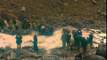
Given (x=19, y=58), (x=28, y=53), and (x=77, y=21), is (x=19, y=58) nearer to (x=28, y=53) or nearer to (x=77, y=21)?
(x=28, y=53)

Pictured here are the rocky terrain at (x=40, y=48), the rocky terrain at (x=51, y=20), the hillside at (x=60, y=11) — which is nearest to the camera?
the rocky terrain at (x=40, y=48)

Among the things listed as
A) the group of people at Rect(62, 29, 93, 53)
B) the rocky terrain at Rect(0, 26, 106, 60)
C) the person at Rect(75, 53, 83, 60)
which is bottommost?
the rocky terrain at Rect(0, 26, 106, 60)

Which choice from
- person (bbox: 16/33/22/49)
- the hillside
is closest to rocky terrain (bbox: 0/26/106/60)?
person (bbox: 16/33/22/49)

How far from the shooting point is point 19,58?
2242cm

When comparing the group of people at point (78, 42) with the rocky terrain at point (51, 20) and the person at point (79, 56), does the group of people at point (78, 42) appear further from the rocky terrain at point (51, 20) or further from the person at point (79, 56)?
the person at point (79, 56)

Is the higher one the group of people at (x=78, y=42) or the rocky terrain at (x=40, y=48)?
the group of people at (x=78, y=42)

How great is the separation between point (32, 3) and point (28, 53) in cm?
1074

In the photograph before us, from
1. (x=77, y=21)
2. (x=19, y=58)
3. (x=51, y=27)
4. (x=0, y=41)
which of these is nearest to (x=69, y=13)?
(x=77, y=21)

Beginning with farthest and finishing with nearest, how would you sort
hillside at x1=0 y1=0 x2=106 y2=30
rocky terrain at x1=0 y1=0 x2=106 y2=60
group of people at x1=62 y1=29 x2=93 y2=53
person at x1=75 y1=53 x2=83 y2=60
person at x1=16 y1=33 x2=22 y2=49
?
hillside at x1=0 y1=0 x2=106 y2=30, rocky terrain at x1=0 y1=0 x2=106 y2=60, person at x1=16 y1=33 x2=22 y2=49, group of people at x1=62 y1=29 x2=93 y2=53, person at x1=75 y1=53 x2=83 y2=60

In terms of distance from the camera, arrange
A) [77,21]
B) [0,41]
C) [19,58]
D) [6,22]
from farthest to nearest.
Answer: [77,21], [6,22], [0,41], [19,58]

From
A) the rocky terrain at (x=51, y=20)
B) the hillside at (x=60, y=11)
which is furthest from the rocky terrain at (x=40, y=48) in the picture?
the hillside at (x=60, y=11)

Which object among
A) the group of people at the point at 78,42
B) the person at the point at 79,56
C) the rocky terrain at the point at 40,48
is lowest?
the rocky terrain at the point at 40,48

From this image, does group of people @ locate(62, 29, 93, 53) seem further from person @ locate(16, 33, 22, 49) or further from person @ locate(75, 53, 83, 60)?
person @ locate(16, 33, 22, 49)

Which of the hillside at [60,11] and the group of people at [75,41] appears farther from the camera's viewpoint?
the hillside at [60,11]
